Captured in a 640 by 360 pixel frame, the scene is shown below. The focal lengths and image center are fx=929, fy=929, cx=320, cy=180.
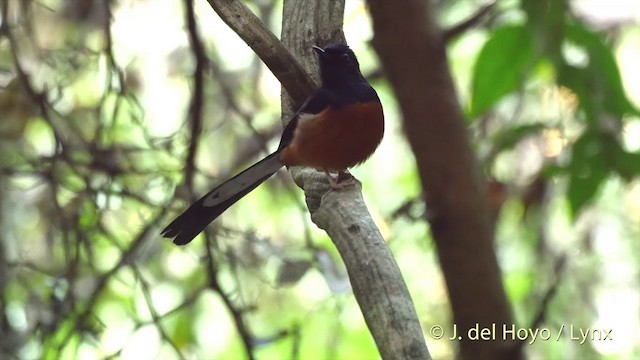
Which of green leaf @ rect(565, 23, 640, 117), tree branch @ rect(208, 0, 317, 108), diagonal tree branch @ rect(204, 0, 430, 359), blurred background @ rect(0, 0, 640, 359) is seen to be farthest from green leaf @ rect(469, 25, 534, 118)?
tree branch @ rect(208, 0, 317, 108)

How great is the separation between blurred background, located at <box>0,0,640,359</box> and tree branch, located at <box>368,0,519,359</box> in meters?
0.10

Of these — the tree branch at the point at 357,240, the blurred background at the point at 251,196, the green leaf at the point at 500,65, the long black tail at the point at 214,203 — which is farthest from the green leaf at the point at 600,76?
the long black tail at the point at 214,203

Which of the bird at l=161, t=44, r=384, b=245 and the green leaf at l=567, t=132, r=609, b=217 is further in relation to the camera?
the green leaf at l=567, t=132, r=609, b=217

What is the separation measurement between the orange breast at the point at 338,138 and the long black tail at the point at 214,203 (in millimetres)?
93

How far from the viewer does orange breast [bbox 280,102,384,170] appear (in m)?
2.07

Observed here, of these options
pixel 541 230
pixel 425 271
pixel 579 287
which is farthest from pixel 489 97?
pixel 425 271

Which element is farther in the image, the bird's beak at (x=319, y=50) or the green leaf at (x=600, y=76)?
the green leaf at (x=600, y=76)

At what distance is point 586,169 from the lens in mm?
2225

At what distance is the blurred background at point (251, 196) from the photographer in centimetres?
238

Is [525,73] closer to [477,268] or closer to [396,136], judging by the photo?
[477,268]

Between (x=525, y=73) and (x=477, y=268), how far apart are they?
0.58 m

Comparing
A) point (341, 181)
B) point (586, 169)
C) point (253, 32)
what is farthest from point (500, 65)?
point (253, 32)

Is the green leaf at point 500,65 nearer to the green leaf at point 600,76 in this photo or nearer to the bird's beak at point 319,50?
the green leaf at point 600,76

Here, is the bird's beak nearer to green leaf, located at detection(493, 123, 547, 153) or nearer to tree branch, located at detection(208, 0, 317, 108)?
tree branch, located at detection(208, 0, 317, 108)
